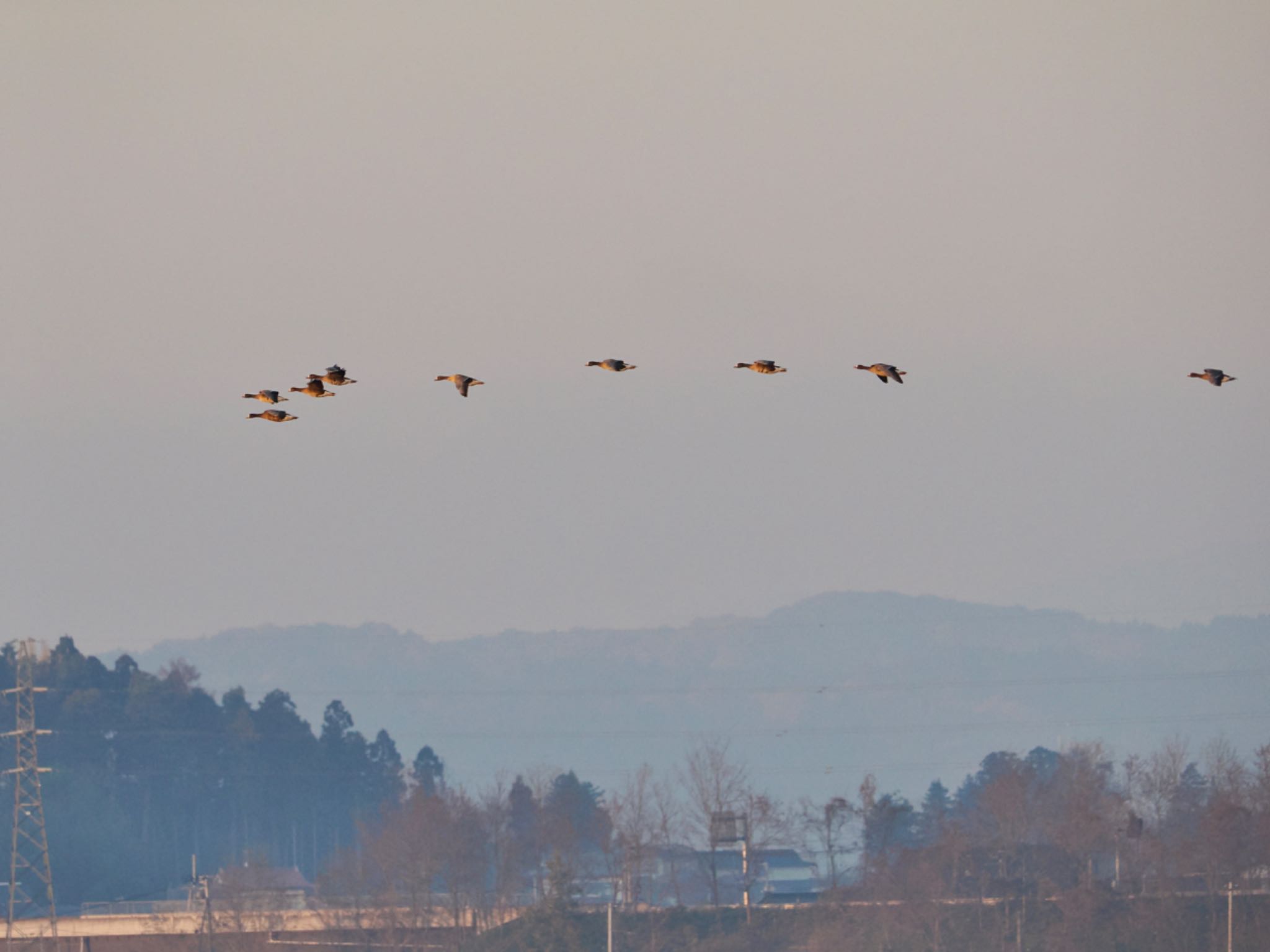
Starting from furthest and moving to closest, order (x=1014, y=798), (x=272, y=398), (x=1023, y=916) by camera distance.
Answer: (x=1014, y=798), (x=1023, y=916), (x=272, y=398)

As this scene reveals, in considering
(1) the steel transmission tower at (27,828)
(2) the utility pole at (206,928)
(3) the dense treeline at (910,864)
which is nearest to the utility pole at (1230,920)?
(3) the dense treeline at (910,864)

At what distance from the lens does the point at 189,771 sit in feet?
550

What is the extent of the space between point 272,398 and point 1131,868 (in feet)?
255

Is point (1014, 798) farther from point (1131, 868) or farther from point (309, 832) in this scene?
point (309, 832)

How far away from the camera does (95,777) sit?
158625mm

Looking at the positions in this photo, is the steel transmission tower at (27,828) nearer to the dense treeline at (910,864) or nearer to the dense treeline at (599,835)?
the dense treeline at (599,835)

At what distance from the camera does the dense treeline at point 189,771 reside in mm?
157625

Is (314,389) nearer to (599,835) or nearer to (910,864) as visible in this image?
(910,864)

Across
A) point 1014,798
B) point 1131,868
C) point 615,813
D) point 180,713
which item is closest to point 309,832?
point 180,713

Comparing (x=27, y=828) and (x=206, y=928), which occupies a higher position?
(x=27, y=828)

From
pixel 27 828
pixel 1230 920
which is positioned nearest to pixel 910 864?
pixel 1230 920

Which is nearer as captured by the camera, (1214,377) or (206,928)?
(1214,377)

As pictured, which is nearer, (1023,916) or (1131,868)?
(1023,916)

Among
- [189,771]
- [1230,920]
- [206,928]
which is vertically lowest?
[206,928]
